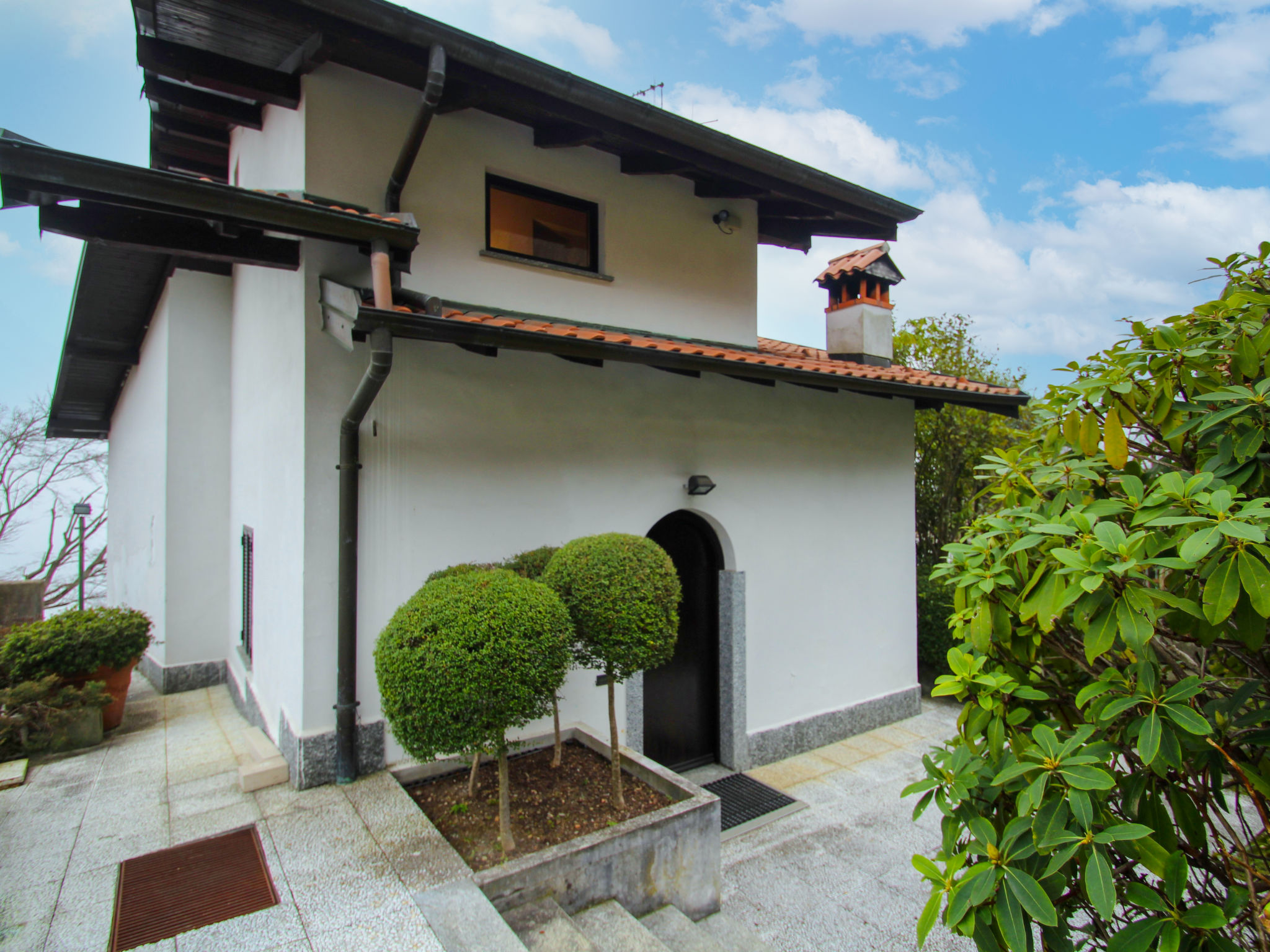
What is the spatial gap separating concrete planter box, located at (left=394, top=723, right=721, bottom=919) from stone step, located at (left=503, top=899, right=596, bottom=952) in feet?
0.13

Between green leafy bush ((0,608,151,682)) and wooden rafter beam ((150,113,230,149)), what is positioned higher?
wooden rafter beam ((150,113,230,149))

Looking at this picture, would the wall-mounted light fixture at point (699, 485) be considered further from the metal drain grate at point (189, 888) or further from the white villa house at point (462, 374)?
the metal drain grate at point (189, 888)

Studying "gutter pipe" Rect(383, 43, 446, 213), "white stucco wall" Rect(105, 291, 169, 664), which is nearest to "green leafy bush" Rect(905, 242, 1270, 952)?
"gutter pipe" Rect(383, 43, 446, 213)

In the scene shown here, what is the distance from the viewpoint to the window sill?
18.4 ft

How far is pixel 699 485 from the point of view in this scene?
6.22m

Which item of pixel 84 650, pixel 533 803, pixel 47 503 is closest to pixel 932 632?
pixel 533 803

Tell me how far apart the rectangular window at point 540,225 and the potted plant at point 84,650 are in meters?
5.09

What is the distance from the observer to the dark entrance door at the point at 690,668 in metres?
6.51

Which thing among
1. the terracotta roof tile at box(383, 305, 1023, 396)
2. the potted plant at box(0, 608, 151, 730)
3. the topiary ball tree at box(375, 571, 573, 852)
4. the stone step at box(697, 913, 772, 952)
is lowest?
the stone step at box(697, 913, 772, 952)

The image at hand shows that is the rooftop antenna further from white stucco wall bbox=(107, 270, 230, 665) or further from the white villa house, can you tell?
white stucco wall bbox=(107, 270, 230, 665)

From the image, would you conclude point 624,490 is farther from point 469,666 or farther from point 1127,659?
point 1127,659

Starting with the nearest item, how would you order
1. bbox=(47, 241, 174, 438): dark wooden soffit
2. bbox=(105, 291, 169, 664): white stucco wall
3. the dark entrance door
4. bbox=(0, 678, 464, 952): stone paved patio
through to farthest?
bbox=(0, 678, 464, 952): stone paved patio, the dark entrance door, bbox=(47, 241, 174, 438): dark wooden soffit, bbox=(105, 291, 169, 664): white stucco wall

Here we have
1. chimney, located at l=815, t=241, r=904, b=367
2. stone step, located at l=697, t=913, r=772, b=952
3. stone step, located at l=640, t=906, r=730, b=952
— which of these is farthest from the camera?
chimney, located at l=815, t=241, r=904, b=367

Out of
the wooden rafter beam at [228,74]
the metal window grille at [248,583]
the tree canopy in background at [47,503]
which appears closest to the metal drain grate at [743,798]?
the metal window grille at [248,583]
